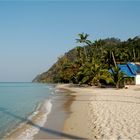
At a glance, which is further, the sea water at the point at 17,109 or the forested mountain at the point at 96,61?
the forested mountain at the point at 96,61

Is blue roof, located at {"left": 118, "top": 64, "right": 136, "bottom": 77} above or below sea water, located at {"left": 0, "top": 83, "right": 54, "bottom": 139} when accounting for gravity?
above

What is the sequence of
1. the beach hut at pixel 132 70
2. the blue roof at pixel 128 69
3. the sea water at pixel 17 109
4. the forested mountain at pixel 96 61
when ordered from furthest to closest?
the blue roof at pixel 128 69
the beach hut at pixel 132 70
the forested mountain at pixel 96 61
the sea water at pixel 17 109

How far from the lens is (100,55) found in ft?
205

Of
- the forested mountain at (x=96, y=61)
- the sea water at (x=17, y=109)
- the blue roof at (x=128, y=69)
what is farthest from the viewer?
the blue roof at (x=128, y=69)

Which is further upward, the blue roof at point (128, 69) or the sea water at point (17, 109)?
the blue roof at point (128, 69)

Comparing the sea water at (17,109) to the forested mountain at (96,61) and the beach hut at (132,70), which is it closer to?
the forested mountain at (96,61)

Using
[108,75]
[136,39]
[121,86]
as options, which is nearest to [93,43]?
[108,75]

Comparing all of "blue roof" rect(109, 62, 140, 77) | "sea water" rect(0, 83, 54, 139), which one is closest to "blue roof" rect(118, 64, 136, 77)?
"blue roof" rect(109, 62, 140, 77)

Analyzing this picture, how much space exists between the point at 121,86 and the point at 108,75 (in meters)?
4.29

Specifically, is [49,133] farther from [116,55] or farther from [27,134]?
[116,55]

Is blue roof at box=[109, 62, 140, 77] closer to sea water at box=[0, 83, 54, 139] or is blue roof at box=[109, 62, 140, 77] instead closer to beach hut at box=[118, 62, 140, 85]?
beach hut at box=[118, 62, 140, 85]

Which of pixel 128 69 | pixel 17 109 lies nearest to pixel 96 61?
pixel 128 69

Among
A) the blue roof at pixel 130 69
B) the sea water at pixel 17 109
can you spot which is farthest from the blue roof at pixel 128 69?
the sea water at pixel 17 109

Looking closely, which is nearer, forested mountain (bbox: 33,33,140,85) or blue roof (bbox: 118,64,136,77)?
forested mountain (bbox: 33,33,140,85)
